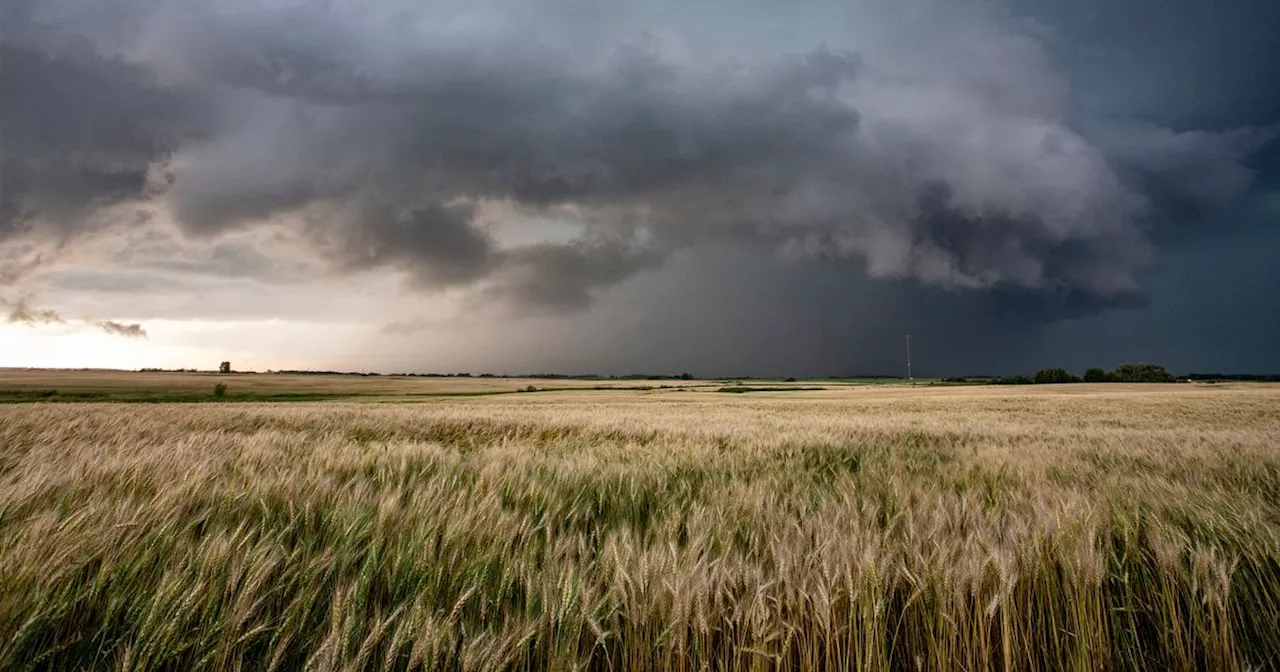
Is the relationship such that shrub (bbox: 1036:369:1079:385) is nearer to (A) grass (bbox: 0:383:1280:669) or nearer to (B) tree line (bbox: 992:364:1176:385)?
(B) tree line (bbox: 992:364:1176:385)

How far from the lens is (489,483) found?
346 cm

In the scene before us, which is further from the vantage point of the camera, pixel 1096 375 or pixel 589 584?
pixel 1096 375

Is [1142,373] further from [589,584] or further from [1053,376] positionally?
[589,584]

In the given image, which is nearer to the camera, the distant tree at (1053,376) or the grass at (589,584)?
the grass at (589,584)

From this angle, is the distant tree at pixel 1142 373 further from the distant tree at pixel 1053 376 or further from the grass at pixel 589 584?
the grass at pixel 589 584

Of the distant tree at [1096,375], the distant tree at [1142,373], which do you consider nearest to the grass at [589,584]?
the distant tree at [1096,375]

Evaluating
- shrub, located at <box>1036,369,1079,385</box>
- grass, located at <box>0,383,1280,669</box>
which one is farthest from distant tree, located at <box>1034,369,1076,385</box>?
grass, located at <box>0,383,1280,669</box>

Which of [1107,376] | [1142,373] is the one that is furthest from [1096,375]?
[1142,373]

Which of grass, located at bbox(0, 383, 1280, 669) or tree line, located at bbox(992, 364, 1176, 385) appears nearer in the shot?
grass, located at bbox(0, 383, 1280, 669)

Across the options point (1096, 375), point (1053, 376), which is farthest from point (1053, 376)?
point (1096, 375)

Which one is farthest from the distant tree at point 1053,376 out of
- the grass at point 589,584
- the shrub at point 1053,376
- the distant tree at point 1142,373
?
the grass at point 589,584

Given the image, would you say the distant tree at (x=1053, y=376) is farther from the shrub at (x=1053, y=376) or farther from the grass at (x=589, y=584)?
the grass at (x=589, y=584)

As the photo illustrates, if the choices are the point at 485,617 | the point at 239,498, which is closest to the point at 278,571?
the point at 485,617

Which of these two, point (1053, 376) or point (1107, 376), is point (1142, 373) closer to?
point (1107, 376)
